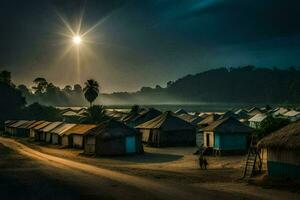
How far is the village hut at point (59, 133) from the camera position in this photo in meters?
65.7

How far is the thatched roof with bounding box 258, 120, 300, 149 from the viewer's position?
84.4 feet

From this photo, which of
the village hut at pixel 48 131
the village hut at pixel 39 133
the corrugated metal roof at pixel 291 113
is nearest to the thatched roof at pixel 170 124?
the village hut at pixel 48 131

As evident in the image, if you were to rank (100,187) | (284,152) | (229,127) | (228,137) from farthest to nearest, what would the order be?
(229,127), (228,137), (284,152), (100,187)

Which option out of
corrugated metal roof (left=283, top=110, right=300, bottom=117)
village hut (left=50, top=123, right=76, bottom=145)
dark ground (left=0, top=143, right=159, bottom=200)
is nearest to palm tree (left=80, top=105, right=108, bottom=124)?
village hut (left=50, top=123, right=76, bottom=145)

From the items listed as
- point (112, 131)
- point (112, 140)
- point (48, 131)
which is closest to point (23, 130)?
point (48, 131)

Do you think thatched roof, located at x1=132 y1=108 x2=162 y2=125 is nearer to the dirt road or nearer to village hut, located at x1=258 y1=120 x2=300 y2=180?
the dirt road

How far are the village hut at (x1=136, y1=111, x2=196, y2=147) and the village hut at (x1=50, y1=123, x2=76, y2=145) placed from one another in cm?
1242

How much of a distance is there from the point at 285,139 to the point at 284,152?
3.37 feet

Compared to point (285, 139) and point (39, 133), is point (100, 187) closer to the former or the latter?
point (285, 139)

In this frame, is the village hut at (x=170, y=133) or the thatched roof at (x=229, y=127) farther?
the village hut at (x=170, y=133)

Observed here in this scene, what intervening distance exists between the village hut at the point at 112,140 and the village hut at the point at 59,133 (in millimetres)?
13191

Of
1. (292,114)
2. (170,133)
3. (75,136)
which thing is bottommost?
(75,136)

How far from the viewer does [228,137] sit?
161ft

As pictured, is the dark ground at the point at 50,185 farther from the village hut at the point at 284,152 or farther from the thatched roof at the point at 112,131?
the thatched roof at the point at 112,131
